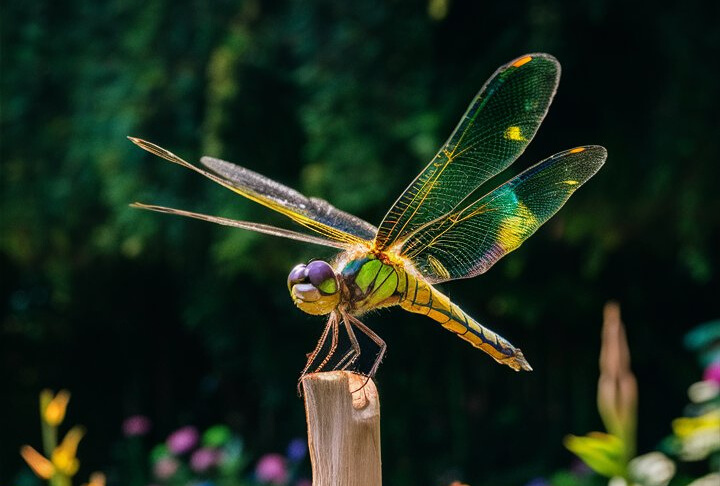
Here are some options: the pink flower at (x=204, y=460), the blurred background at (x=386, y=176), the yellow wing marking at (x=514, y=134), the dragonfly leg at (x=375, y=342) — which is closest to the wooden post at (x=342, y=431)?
the dragonfly leg at (x=375, y=342)

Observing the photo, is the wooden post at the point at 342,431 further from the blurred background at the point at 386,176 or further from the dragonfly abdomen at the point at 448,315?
the blurred background at the point at 386,176

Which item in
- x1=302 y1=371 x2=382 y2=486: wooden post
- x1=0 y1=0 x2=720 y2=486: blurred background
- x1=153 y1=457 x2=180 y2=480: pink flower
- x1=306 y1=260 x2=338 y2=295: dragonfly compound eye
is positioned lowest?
x1=302 y1=371 x2=382 y2=486: wooden post

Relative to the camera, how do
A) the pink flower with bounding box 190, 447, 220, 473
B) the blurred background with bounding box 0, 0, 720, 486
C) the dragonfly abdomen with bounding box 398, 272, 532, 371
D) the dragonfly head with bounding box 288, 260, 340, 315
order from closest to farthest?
the dragonfly head with bounding box 288, 260, 340, 315 → the dragonfly abdomen with bounding box 398, 272, 532, 371 → the blurred background with bounding box 0, 0, 720, 486 → the pink flower with bounding box 190, 447, 220, 473

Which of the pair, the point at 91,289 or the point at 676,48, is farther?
the point at 91,289

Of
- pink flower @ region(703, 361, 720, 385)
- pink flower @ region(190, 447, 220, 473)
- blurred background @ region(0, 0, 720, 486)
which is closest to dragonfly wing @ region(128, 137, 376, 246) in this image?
pink flower @ region(703, 361, 720, 385)

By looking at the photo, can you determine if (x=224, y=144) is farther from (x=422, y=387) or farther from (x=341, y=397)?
(x=341, y=397)

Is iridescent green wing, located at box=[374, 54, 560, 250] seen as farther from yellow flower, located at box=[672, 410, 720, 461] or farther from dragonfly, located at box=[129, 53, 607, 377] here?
yellow flower, located at box=[672, 410, 720, 461]

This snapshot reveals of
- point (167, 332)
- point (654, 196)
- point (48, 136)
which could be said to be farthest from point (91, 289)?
point (654, 196)
